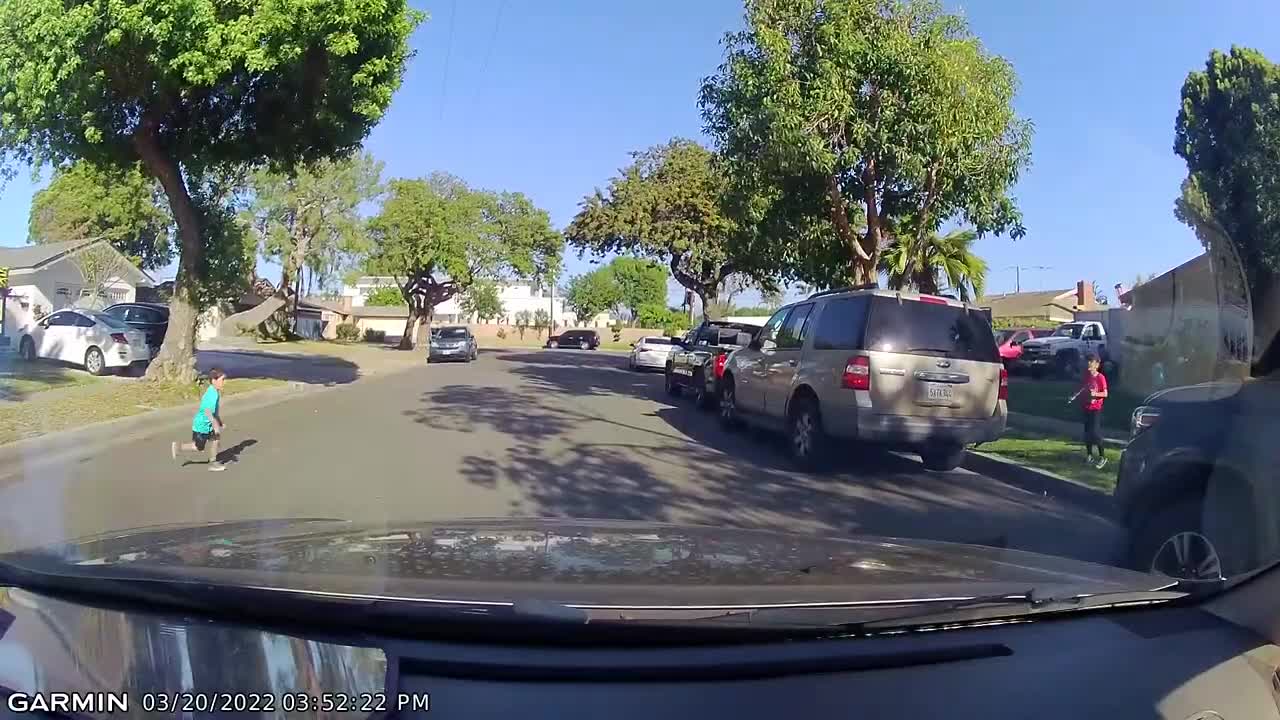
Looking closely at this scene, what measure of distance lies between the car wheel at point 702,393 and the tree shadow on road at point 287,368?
9.74m

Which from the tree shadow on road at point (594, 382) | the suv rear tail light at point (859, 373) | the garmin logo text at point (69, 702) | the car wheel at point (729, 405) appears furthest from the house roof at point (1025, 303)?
the garmin logo text at point (69, 702)

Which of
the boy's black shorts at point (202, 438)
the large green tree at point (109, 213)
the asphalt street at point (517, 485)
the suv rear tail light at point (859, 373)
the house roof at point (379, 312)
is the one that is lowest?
the asphalt street at point (517, 485)

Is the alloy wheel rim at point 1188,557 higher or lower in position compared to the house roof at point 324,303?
lower

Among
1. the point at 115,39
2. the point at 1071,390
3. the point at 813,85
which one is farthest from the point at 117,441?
the point at 1071,390

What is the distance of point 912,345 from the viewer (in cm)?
1008

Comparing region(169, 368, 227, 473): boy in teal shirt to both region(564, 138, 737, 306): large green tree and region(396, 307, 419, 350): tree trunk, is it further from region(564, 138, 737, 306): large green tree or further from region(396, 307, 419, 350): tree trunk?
region(396, 307, 419, 350): tree trunk

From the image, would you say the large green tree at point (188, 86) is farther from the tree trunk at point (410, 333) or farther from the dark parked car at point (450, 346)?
the tree trunk at point (410, 333)

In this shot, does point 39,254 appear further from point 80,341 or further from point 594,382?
point 594,382

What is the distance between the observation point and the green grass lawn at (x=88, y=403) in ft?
40.0

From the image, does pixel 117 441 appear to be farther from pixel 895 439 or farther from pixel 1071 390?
pixel 1071 390

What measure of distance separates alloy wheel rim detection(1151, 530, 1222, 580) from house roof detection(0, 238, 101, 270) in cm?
2143

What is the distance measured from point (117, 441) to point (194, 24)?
611 cm

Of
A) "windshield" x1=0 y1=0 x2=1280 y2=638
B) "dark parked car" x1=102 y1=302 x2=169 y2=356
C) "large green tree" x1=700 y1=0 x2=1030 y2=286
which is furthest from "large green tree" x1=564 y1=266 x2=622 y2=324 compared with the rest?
"large green tree" x1=700 y1=0 x2=1030 y2=286

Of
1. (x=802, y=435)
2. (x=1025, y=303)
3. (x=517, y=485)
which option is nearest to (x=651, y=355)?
(x=802, y=435)
